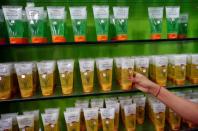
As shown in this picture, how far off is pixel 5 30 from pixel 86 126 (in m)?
1.02

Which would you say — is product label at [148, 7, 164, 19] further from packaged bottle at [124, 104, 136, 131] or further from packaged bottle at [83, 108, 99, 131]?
packaged bottle at [83, 108, 99, 131]

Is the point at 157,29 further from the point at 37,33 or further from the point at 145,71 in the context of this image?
the point at 37,33

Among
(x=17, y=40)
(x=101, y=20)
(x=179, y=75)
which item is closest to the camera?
(x=17, y=40)

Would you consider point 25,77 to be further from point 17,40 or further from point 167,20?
point 167,20

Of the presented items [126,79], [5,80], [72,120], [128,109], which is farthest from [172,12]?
[5,80]

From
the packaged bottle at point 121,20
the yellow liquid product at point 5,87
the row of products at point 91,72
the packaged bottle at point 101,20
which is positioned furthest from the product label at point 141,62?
the yellow liquid product at point 5,87

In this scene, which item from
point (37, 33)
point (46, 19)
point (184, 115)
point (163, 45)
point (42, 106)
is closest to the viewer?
point (184, 115)

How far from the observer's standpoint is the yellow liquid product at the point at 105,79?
2043mm

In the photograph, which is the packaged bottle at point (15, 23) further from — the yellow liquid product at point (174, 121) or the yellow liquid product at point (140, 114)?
the yellow liquid product at point (174, 121)

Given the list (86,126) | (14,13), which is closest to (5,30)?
(14,13)

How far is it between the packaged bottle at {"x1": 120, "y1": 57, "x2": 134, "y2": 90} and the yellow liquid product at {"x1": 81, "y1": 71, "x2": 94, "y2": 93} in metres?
0.26

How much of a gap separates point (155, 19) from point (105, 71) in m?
0.61

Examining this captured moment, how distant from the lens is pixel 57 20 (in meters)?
1.90

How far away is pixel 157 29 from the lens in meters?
2.11
